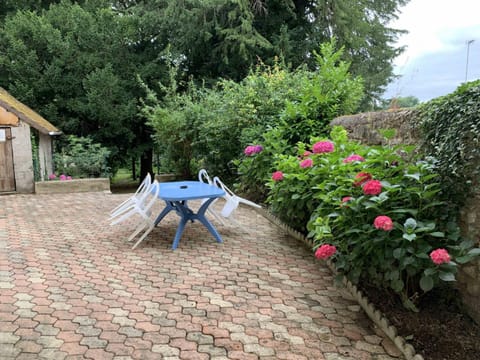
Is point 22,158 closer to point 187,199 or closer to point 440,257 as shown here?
point 187,199

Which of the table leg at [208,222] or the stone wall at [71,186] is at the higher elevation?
the stone wall at [71,186]

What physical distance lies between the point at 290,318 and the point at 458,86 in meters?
2.08

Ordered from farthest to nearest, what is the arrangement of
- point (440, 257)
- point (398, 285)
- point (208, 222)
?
point (208, 222) < point (398, 285) < point (440, 257)

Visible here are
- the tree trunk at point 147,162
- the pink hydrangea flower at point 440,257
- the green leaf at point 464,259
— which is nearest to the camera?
the pink hydrangea flower at point 440,257

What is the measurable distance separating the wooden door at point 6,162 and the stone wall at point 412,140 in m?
7.14

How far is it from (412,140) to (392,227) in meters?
1.26

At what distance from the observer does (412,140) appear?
3098 mm

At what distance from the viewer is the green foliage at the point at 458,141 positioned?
2.22m

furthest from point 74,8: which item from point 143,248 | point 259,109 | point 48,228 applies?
point 143,248

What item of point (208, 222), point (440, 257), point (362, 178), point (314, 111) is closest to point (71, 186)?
point (208, 222)

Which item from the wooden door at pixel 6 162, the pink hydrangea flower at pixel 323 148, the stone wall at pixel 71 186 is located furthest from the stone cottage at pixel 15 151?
the pink hydrangea flower at pixel 323 148

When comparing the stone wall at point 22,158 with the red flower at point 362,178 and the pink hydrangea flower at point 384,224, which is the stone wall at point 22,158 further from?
the pink hydrangea flower at point 384,224

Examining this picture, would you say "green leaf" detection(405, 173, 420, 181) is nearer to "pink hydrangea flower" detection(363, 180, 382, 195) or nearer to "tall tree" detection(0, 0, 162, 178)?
"pink hydrangea flower" detection(363, 180, 382, 195)

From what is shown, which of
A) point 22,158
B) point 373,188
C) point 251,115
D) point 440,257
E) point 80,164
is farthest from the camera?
point 80,164
